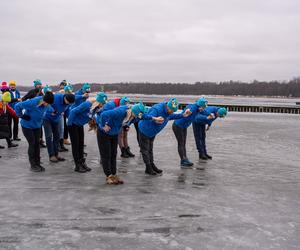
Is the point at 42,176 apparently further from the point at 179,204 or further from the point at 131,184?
the point at 179,204

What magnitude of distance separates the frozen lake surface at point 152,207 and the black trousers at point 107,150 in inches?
12.7

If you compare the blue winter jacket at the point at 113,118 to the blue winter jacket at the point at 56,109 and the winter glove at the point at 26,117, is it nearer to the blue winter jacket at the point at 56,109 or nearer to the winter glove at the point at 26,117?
the winter glove at the point at 26,117

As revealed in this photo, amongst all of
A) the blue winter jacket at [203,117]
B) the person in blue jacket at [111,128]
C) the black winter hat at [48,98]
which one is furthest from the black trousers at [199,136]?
the black winter hat at [48,98]

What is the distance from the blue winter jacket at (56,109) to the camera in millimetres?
8234

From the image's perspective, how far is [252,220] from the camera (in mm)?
4914

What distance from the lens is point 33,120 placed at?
7578 mm

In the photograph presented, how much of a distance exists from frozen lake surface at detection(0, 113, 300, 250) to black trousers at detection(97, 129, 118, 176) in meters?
0.32

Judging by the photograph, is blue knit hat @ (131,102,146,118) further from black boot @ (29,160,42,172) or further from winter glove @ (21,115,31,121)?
black boot @ (29,160,42,172)

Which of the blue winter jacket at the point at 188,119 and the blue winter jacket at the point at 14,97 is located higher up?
the blue winter jacket at the point at 14,97

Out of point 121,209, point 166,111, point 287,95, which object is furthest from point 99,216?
point 287,95

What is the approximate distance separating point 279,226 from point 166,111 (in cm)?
342

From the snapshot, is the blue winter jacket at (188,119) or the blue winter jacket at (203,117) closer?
the blue winter jacket at (188,119)

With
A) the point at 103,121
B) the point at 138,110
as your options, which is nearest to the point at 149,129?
the point at 138,110

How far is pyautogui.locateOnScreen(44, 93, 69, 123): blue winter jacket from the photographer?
27.0 ft
